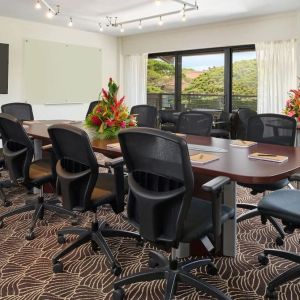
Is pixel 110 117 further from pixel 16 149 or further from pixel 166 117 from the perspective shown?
pixel 166 117

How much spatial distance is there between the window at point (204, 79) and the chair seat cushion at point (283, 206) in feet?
15.9

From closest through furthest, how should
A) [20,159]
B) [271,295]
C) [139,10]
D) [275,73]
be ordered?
[271,295], [20,159], [139,10], [275,73]

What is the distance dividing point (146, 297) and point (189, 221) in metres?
0.57

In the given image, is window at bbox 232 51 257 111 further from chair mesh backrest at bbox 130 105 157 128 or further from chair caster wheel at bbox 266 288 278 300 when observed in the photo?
chair caster wheel at bbox 266 288 278 300

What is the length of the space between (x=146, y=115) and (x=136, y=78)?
3.80 metres

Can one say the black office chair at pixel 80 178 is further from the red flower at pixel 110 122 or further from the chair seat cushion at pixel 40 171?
the red flower at pixel 110 122

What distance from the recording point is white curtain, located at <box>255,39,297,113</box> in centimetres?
602

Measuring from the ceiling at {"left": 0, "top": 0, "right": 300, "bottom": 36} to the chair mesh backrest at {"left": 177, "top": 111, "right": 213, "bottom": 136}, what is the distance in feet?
7.66

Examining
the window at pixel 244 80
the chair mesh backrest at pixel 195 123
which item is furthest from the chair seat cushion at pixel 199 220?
the window at pixel 244 80

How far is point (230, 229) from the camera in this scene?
245cm

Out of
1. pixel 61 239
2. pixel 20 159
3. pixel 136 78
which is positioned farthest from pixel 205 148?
pixel 136 78

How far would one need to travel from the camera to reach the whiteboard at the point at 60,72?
275 inches

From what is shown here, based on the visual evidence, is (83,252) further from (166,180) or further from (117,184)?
(166,180)

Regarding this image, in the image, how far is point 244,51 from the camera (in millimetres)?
6801
